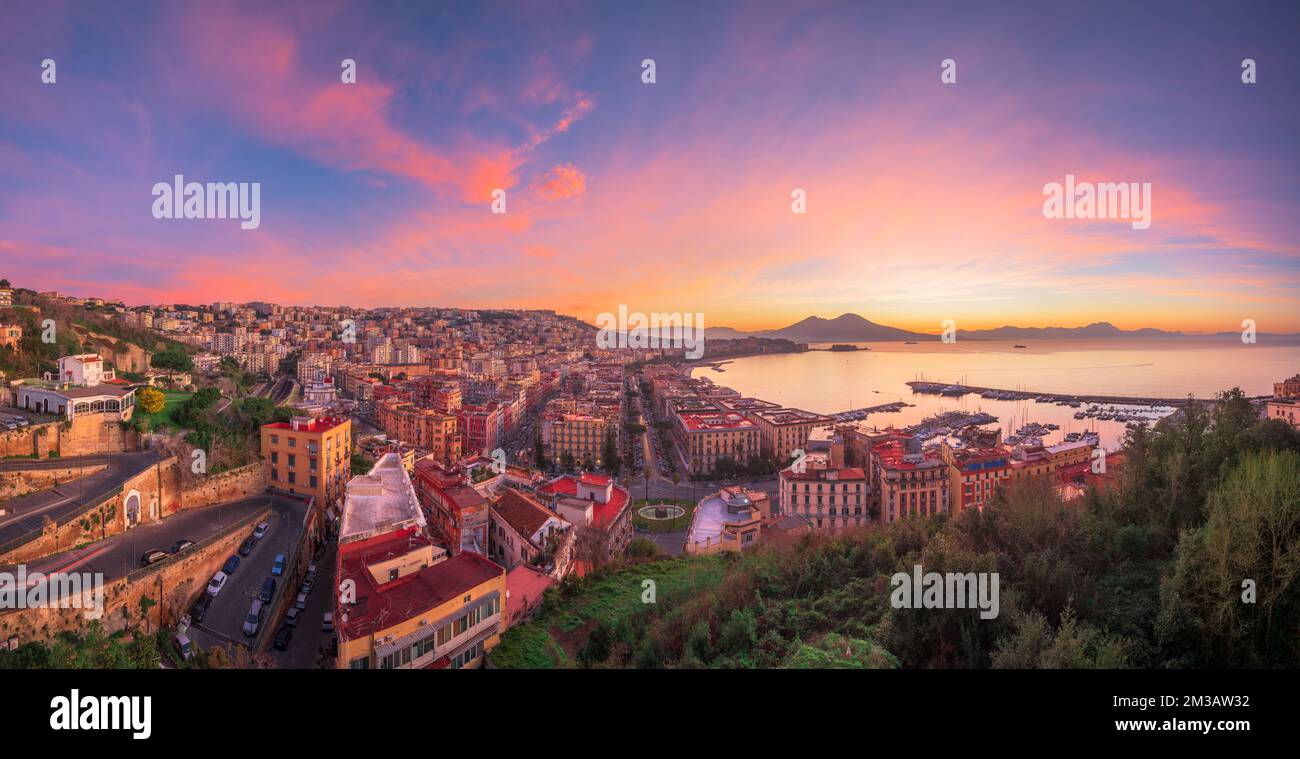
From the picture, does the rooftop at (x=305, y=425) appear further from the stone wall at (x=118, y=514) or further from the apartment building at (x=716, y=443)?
the apartment building at (x=716, y=443)

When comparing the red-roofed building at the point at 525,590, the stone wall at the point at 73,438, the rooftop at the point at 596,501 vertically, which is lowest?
the rooftop at the point at 596,501

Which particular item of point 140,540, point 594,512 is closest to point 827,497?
point 594,512

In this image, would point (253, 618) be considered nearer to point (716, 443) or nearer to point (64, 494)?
point (64, 494)

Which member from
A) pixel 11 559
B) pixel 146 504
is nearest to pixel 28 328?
pixel 146 504

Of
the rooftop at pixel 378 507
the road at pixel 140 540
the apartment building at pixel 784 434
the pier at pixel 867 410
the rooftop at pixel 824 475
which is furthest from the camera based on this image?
the pier at pixel 867 410

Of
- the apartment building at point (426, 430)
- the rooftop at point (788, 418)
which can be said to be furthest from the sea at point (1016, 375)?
the apartment building at point (426, 430)
